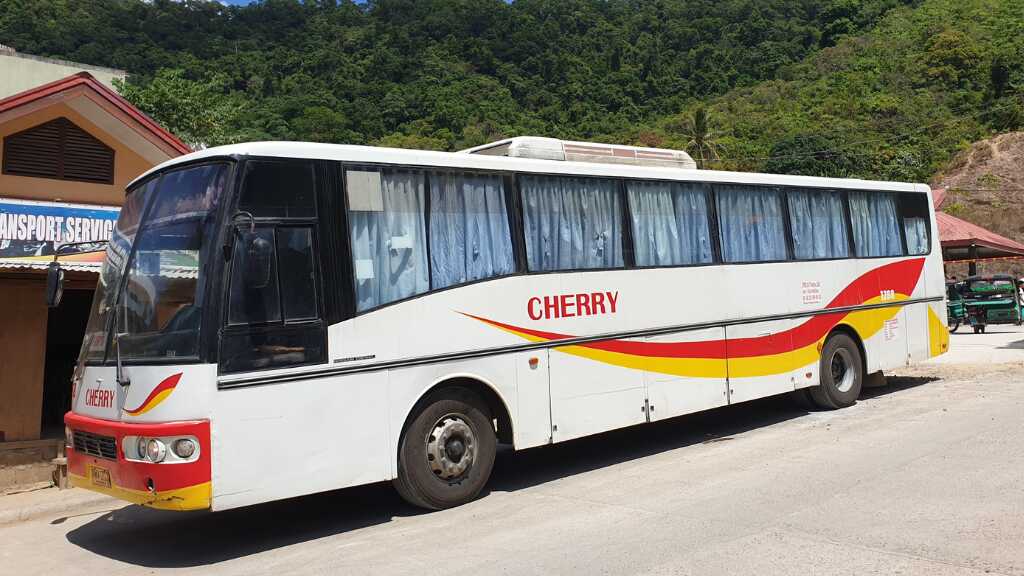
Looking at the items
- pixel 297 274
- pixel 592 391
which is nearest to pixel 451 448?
pixel 592 391

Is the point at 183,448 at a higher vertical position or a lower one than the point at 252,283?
lower

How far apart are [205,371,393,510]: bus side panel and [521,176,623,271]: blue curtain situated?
2.30 m

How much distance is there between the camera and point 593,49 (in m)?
105

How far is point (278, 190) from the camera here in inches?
262

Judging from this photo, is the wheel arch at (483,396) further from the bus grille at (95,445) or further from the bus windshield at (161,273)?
the bus grille at (95,445)

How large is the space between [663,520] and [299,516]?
3.47 m

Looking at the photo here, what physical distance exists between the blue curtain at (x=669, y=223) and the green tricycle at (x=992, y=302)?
18.3 m

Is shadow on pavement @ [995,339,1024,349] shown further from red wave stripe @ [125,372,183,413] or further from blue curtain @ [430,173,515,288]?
red wave stripe @ [125,372,183,413]

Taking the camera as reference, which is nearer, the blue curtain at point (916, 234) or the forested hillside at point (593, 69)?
the blue curtain at point (916, 234)

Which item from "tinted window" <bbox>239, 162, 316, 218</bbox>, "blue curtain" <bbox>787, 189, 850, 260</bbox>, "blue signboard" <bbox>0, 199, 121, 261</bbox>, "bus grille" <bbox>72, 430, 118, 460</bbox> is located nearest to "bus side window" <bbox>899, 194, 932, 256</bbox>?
"blue curtain" <bbox>787, 189, 850, 260</bbox>

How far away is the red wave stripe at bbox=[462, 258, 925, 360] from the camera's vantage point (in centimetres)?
887

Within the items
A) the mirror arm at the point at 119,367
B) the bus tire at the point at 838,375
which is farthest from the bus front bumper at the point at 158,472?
the bus tire at the point at 838,375

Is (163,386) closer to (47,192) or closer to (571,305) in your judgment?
(571,305)

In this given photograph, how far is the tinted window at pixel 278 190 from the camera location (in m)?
6.48
